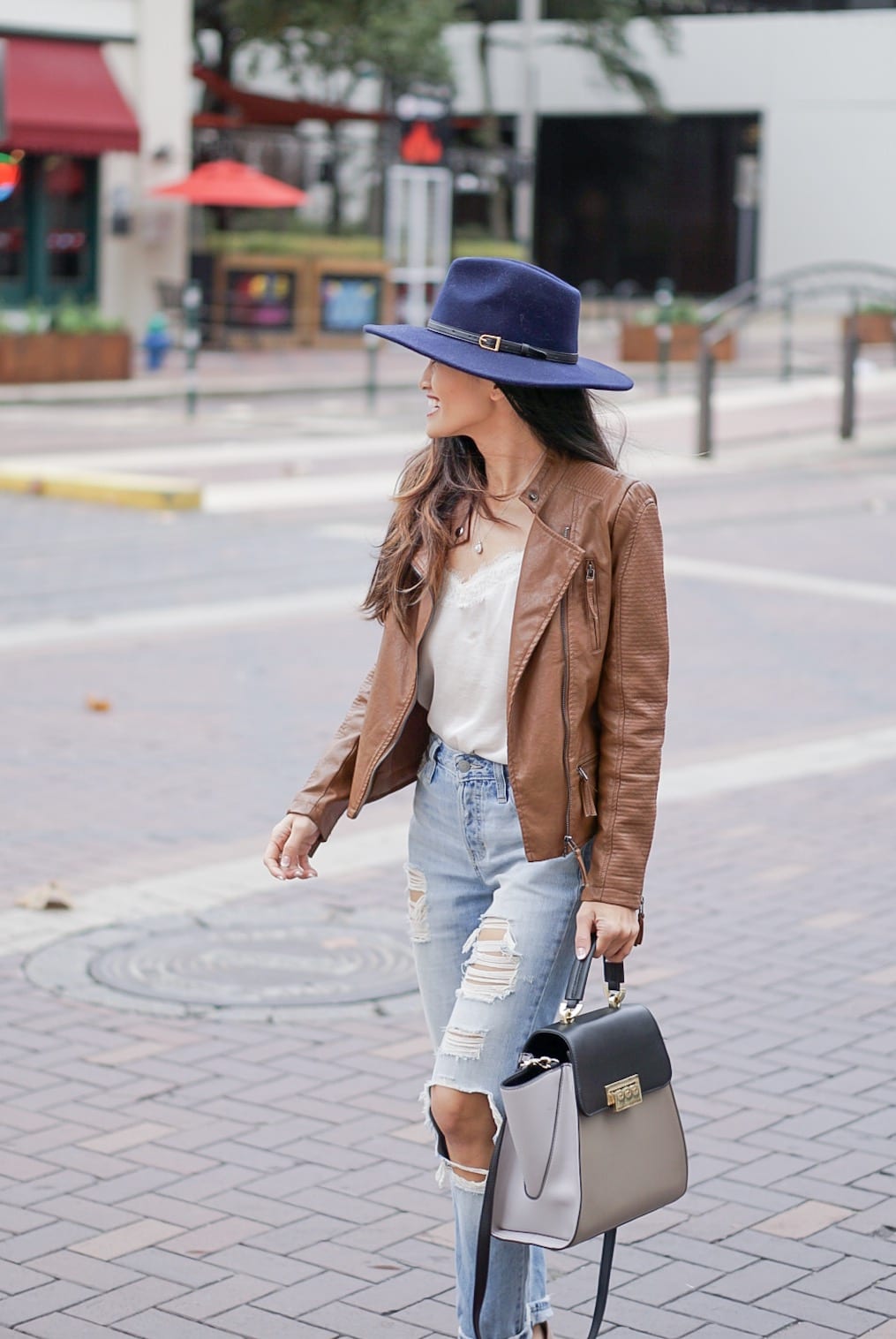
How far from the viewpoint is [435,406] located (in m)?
3.34

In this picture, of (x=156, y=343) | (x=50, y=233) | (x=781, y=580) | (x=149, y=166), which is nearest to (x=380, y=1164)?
(x=781, y=580)

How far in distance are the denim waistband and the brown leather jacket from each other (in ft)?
0.14

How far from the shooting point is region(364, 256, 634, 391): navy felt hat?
3221 mm

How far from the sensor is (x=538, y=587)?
320 cm

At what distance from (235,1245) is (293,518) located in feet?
37.8

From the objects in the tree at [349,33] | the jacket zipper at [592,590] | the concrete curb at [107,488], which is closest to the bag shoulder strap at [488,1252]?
the jacket zipper at [592,590]

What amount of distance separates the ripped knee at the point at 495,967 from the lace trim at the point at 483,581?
51 cm

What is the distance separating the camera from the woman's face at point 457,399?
129 inches

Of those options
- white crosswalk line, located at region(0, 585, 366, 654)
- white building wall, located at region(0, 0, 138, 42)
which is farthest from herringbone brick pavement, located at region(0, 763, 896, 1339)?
white building wall, located at region(0, 0, 138, 42)

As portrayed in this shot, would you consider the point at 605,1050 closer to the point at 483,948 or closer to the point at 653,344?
the point at 483,948

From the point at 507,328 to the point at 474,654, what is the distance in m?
0.51

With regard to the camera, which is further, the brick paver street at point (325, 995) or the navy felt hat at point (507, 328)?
the brick paver street at point (325, 995)

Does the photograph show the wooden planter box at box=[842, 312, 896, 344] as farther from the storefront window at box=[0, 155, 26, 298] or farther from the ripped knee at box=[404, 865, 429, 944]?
the ripped knee at box=[404, 865, 429, 944]

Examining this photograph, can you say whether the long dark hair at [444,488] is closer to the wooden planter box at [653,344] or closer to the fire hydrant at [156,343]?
the fire hydrant at [156,343]
